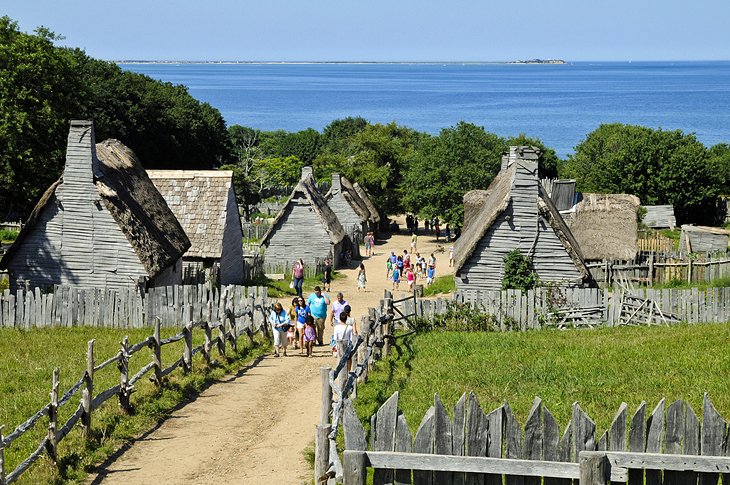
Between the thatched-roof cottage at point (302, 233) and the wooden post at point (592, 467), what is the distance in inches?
1599

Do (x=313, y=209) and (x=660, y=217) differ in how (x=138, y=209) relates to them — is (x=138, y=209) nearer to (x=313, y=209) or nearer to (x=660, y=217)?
(x=313, y=209)

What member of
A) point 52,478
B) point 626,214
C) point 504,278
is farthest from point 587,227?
point 52,478

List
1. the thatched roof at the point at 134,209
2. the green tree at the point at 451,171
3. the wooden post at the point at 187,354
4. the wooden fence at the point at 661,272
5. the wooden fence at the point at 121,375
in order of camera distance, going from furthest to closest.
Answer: the green tree at the point at 451,171, the wooden fence at the point at 661,272, the thatched roof at the point at 134,209, the wooden post at the point at 187,354, the wooden fence at the point at 121,375

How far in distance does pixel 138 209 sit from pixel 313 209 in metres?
18.2

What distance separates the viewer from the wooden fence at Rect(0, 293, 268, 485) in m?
13.6

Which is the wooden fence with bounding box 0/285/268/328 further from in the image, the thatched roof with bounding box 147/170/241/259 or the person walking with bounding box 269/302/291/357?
the thatched roof with bounding box 147/170/241/259

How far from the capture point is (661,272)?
37.4m

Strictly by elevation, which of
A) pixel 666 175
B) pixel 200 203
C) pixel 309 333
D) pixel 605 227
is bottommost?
pixel 309 333

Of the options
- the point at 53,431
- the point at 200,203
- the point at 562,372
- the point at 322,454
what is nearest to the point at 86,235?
the point at 200,203

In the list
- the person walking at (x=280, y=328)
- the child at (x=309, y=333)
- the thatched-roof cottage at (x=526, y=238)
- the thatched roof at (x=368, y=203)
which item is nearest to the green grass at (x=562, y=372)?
the child at (x=309, y=333)

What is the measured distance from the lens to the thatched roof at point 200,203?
127ft

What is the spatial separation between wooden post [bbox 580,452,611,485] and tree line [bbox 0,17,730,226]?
32.6m

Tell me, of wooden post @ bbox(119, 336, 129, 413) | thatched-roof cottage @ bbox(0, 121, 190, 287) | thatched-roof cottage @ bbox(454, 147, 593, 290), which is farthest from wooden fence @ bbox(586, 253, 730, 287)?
wooden post @ bbox(119, 336, 129, 413)

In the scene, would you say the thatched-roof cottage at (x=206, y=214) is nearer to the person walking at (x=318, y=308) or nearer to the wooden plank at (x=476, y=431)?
the person walking at (x=318, y=308)
